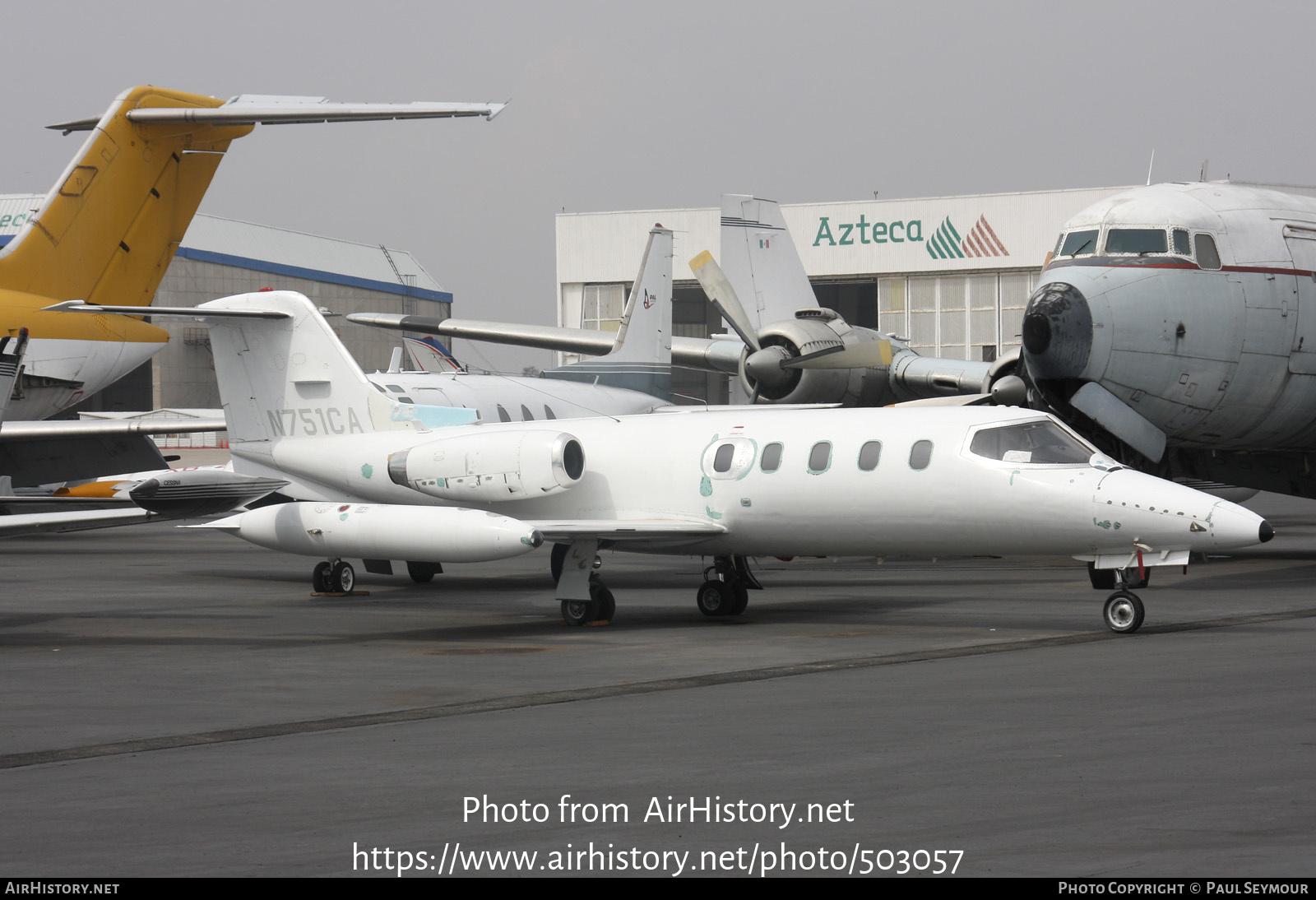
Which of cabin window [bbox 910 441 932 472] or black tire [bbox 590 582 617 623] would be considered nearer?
cabin window [bbox 910 441 932 472]

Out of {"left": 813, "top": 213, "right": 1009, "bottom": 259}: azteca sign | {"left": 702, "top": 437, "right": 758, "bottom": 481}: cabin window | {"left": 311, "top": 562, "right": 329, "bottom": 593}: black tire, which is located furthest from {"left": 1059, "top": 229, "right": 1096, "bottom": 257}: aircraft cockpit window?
{"left": 813, "top": 213, "right": 1009, "bottom": 259}: azteca sign

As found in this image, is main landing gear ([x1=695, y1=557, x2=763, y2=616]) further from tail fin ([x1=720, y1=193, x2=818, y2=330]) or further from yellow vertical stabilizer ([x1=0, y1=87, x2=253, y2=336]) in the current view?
tail fin ([x1=720, y1=193, x2=818, y2=330])

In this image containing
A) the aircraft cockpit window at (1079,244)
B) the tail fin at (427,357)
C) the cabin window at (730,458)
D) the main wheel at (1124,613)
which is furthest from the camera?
the tail fin at (427,357)

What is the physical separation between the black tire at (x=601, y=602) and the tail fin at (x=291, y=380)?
13.1ft

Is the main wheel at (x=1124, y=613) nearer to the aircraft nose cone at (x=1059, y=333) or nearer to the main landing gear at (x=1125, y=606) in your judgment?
the main landing gear at (x=1125, y=606)

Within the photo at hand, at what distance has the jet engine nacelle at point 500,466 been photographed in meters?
17.3

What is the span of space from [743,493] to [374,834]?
10204 millimetres

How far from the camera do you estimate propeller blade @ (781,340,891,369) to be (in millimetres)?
25875

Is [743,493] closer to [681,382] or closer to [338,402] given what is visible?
[338,402]

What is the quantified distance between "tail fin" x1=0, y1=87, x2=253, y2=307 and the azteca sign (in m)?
39.4

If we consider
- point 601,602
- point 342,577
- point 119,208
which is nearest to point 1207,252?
point 601,602

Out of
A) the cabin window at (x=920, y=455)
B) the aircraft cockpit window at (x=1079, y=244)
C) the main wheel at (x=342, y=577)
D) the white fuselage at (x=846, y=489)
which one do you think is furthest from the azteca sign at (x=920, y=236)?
the cabin window at (x=920, y=455)

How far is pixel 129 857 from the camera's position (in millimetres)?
6527

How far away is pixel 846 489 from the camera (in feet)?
53.2
